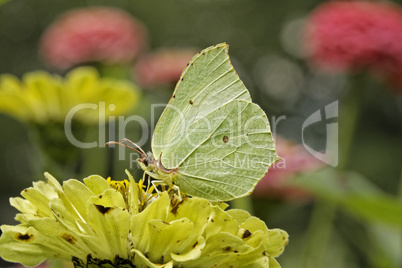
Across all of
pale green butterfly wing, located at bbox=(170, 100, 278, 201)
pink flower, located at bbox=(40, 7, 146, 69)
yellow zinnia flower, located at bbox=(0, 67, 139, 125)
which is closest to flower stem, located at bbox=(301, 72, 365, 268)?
pale green butterfly wing, located at bbox=(170, 100, 278, 201)

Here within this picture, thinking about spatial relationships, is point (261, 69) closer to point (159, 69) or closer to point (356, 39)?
point (159, 69)

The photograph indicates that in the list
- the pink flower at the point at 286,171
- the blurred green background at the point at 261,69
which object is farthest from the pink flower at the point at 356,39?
the blurred green background at the point at 261,69

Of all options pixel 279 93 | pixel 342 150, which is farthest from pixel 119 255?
pixel 279 93

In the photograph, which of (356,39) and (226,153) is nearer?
(226,153)

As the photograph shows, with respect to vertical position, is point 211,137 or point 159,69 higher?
point 211,137

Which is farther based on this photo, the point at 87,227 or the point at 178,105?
the point at 178,105

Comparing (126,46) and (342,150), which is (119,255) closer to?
(342,150)

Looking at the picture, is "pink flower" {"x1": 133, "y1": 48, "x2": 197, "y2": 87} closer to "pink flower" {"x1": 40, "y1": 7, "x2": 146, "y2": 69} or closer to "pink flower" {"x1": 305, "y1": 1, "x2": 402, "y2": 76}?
"pink flower" {"x1": 40, "y1": 7, "x2": 146, "y2": 69}

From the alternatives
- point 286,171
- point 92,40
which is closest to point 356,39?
point 286,171
